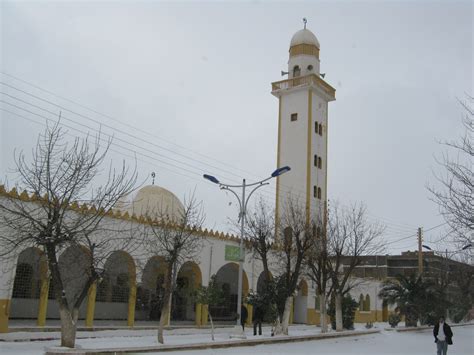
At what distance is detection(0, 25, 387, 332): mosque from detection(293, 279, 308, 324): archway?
7 centimetres

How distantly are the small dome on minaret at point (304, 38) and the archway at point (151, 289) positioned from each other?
76.4 ft

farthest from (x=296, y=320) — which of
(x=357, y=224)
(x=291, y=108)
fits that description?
(x=291, y=108)

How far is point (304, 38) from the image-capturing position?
1588 inches

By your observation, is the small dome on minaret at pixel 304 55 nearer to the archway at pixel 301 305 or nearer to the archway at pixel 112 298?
the archway at pixel 301 305

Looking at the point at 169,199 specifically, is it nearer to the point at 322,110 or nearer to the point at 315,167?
the point at 315,167

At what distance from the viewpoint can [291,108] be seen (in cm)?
3903

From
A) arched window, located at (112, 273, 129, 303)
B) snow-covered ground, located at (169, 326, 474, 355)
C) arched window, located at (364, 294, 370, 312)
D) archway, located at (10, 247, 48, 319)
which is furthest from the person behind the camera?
arched window, located at (364, 294, 370, 312)

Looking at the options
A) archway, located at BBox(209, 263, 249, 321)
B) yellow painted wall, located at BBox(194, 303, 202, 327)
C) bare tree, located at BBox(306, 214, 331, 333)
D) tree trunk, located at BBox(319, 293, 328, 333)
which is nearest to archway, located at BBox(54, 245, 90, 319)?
yellow painted wall, located at BBox(194, 303, 202, 327)

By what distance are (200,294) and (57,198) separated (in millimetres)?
6804

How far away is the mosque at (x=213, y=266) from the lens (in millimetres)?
20750

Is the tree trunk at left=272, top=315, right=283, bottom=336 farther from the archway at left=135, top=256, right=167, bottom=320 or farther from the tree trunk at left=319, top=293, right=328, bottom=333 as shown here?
the archway at left=135, top=256, right=167, bottom=320

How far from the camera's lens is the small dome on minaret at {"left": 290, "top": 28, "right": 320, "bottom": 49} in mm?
40250

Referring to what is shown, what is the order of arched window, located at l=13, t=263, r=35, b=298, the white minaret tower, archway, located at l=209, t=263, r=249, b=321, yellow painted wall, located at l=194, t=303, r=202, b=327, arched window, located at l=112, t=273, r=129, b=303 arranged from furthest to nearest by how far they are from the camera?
1. the white minaret tower
2. archway, located at l=209, t=263, r=249, b=321
3. yellow painted wall, located at l=194, t=303, r=202, b=327
4. arched window, located at l=112, t=273, r=129, b=303
5. arched window, located at l=13, t=263, r=35, b=298

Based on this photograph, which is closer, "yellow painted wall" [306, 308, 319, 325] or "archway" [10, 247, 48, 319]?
"archway" [10, 247, 48, 319]
